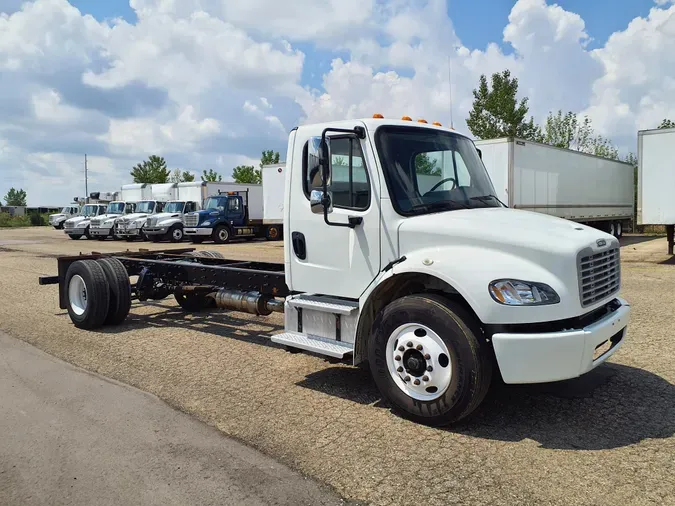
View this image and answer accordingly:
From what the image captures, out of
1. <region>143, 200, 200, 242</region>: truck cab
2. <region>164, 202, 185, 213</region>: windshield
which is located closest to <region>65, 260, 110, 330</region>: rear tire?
<region>143, 200, 200, 242</region>: truck cab

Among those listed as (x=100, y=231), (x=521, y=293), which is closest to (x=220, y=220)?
(x=100, y=231)

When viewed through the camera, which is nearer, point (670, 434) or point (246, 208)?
point (670, 434)

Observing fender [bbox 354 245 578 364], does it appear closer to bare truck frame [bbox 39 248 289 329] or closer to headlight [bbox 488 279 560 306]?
headlight [bbox 488 279 560 306]

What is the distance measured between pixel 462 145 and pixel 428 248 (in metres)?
1.49

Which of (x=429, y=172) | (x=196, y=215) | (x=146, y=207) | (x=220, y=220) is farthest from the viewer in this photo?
(x=146, y=207)

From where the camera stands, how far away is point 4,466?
3846mm

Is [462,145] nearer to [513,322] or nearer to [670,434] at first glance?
[513,322]

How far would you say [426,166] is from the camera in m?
5.02

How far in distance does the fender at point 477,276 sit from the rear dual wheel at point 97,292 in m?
4.70

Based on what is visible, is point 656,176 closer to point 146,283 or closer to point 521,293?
point 146,283

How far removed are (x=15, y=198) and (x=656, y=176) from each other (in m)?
149

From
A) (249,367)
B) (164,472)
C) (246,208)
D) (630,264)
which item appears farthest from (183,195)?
(164,472)

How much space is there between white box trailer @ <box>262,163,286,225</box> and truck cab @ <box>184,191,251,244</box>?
129 inches

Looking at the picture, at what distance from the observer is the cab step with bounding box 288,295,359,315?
4875 mm
